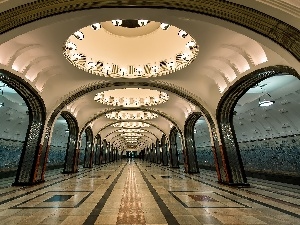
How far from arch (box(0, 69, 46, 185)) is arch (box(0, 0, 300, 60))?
19.4 ft

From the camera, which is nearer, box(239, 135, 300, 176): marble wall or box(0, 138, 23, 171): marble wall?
box(239, 135, 300, 176): marble wall

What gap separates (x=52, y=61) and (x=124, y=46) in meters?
3.54

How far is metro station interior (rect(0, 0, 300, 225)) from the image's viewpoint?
15.8ft

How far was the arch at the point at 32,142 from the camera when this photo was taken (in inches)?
411

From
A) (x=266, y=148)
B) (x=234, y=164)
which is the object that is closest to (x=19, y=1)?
(x=234, y=164)

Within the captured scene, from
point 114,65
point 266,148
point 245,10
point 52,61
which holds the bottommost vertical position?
point 266,148

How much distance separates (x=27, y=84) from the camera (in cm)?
945

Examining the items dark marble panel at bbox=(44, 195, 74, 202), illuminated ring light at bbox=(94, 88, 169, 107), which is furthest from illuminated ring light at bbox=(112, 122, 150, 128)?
dark marble panel at bbox=(44, 195, 74, 202)

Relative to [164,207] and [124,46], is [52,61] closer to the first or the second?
[124,46]

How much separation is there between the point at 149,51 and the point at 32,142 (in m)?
7.52

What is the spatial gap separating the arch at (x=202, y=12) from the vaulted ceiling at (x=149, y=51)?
0.48ft

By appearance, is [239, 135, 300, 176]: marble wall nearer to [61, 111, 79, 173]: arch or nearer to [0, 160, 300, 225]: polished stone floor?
[0, 160, 300, 225]: polished stone floor

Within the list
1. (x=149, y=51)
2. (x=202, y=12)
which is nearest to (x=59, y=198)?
(x=202, y=12)

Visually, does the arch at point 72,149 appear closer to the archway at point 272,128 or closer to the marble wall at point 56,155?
the marble wall at point 56,155
